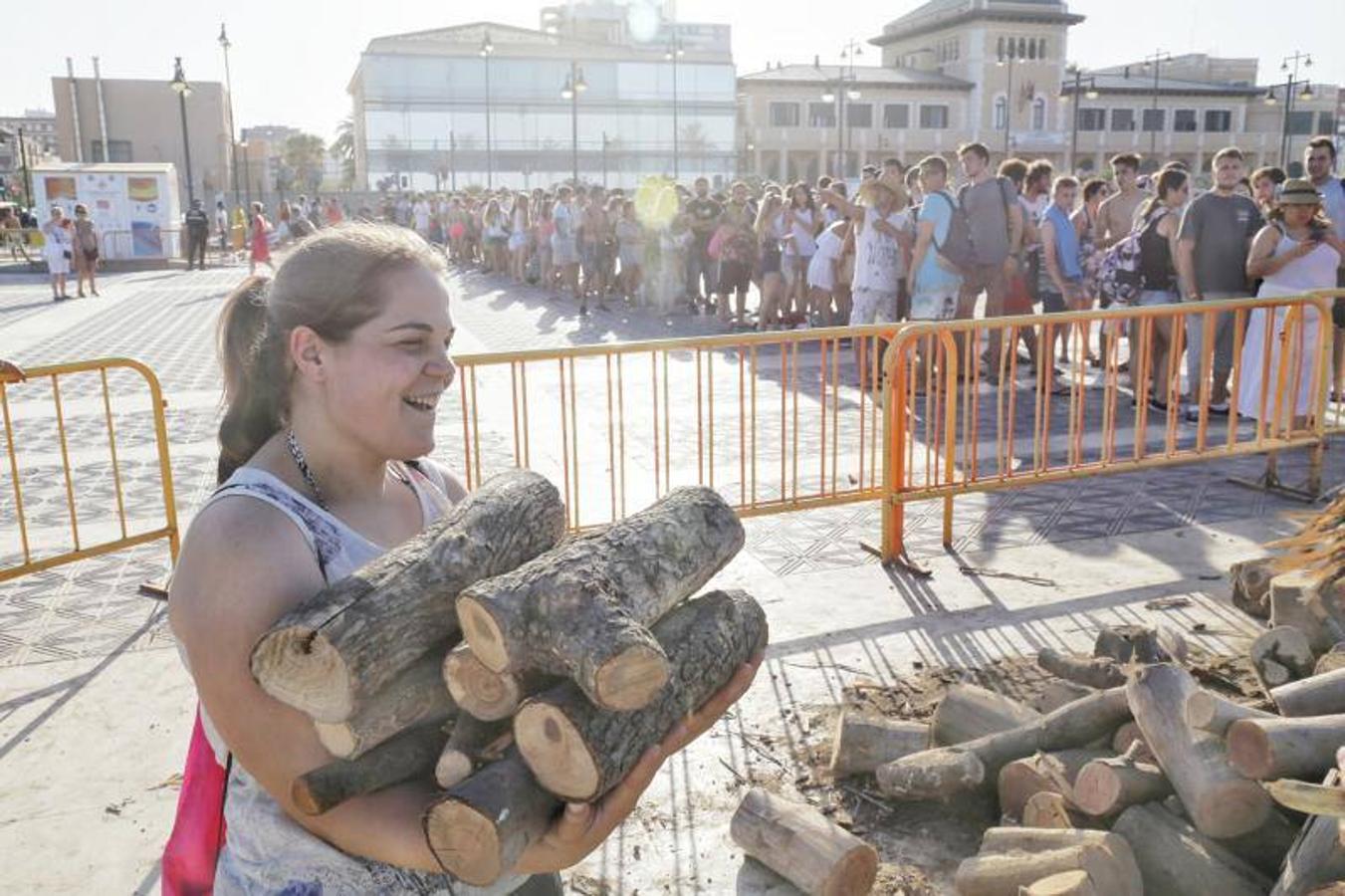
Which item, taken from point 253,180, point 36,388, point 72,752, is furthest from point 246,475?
point 253,180

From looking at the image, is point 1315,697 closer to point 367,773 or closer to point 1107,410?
point 367,773

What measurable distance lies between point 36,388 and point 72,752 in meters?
9.19

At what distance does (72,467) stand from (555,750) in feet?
26.3

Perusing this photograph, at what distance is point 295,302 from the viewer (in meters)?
1.95

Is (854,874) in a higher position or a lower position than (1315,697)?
lower

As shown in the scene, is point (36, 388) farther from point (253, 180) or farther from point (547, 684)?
point (253, 180)

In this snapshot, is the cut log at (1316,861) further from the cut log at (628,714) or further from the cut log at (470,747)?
the cut log at (470,747)

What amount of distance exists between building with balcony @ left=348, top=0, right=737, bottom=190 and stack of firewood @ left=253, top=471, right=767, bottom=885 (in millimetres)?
77915

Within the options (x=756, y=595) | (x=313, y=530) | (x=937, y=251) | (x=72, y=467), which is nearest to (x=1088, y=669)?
(x=756, y=595)

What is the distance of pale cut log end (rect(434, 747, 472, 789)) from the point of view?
1698 mm

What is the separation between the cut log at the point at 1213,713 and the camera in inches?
119

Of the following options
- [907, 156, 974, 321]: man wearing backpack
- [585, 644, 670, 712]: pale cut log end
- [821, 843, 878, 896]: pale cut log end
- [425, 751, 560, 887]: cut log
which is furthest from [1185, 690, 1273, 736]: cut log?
[907, 156, 974, 321]: man wearing backpack

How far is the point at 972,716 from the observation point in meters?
3.89

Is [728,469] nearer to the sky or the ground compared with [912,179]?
nearer to the ground
